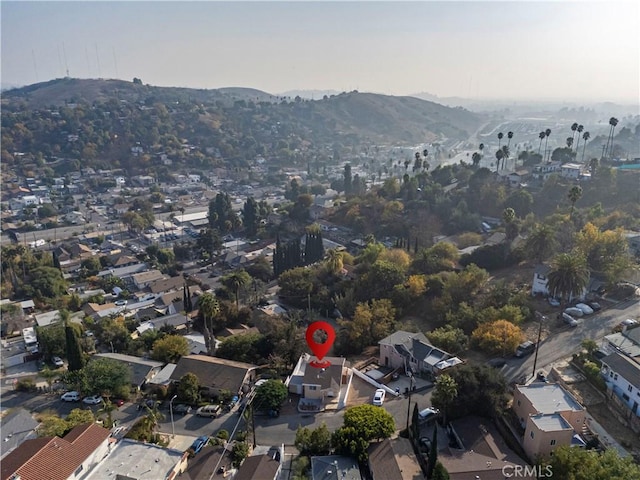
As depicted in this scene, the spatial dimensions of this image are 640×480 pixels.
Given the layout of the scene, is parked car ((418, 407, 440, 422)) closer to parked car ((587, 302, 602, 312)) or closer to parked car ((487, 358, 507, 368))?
parked car ((487, 358, 507, 368))

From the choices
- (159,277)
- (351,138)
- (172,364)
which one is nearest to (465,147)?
(351,138)

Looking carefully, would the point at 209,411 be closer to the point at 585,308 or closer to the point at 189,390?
the point at 189,390

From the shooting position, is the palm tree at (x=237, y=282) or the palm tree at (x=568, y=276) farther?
the palm tree at (x=237, y=282)

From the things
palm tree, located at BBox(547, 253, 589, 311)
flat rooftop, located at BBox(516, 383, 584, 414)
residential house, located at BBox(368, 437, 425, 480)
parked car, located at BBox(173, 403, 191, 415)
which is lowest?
parked car, located at BBox(173, 403, 191, 415)

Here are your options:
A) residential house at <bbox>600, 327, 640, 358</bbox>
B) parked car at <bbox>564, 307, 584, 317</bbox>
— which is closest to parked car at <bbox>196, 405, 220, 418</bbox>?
residential house at <bbox>600, 327, 640, 358</bbox>

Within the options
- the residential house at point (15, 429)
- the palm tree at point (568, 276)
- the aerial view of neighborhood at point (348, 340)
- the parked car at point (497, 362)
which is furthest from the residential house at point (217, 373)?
the palm tree at point (568, 276)

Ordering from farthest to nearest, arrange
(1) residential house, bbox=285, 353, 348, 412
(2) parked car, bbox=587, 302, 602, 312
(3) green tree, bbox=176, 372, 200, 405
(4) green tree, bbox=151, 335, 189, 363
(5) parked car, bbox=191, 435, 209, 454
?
(4) green tree, bbox=151, 335, 189, 363 < (2) parked car, bbox=587, 302, 602, 312 < (3) green tree, bbox=176, 372, 200, 405 < (1) residential house, bbox=285, 353, 348, 412 < (5) parked car, bbox=191, 435, 209, 454

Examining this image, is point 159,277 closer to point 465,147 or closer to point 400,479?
point 400,479

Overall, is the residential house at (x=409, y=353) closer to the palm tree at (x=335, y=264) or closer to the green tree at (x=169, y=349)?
the green tree at (x=169, y=349)
